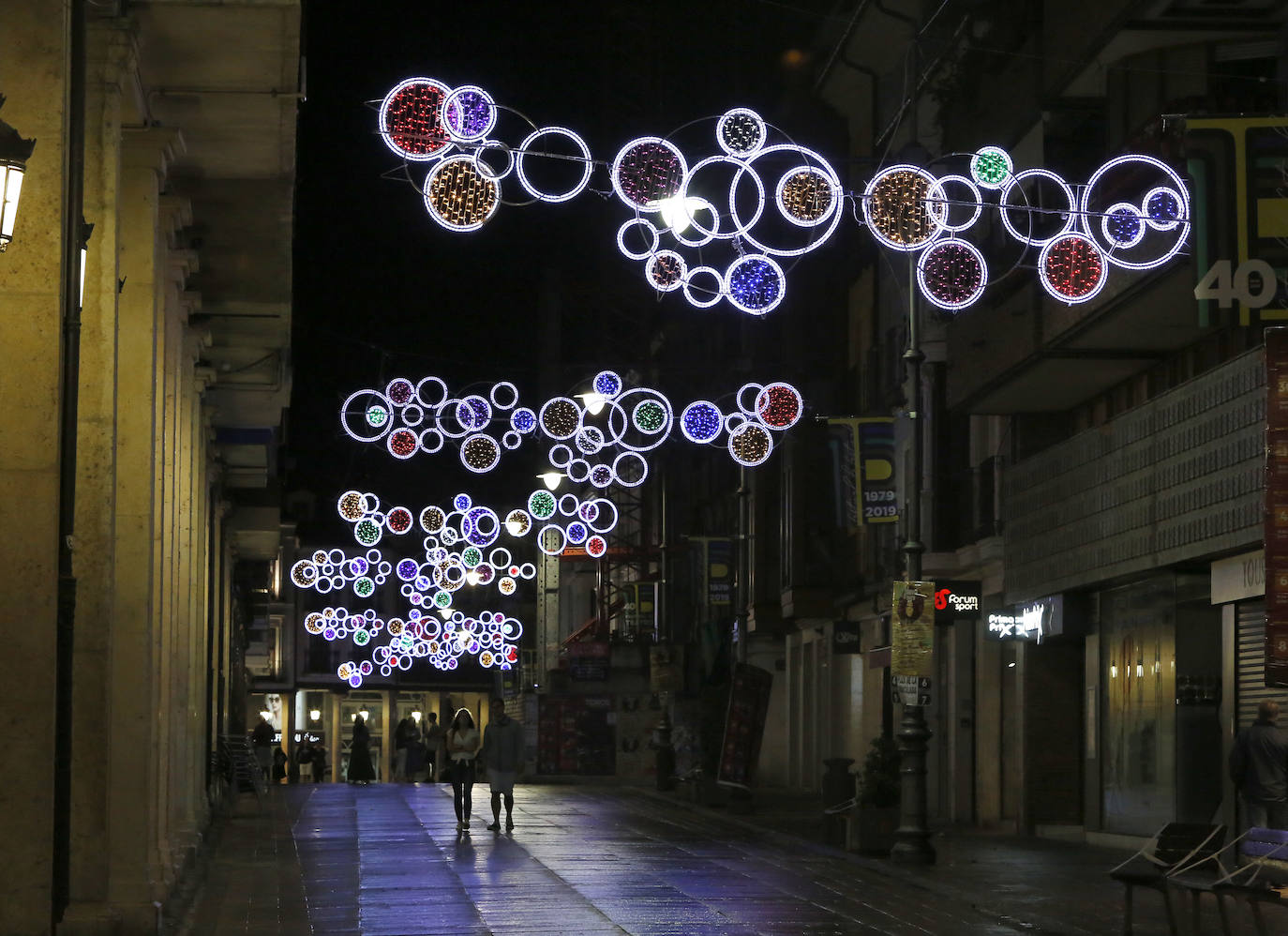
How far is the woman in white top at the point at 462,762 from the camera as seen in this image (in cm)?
2903

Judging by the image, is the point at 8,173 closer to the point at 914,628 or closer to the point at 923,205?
the point at 923,205

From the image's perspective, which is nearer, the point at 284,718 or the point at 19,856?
the point at 19,856

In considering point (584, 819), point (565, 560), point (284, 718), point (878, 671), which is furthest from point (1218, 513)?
point (284, 718)

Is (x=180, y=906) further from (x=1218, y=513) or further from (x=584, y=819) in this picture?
(x=584, y=819)

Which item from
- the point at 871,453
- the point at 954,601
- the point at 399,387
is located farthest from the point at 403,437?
the point at 954,601

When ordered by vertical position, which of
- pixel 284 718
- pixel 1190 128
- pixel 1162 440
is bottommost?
pixel 284 718

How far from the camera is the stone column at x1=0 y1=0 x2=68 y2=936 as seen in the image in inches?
392

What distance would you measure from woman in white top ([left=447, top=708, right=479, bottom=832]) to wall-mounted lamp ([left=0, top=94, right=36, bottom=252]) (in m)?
20.7

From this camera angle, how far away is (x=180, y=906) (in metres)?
17.6

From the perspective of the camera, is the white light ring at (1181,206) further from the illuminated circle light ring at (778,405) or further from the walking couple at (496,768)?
the walking couple at (496,768)

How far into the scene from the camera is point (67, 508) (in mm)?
9430

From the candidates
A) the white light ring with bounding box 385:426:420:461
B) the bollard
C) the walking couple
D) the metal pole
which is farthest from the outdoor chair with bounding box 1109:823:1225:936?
the bollard

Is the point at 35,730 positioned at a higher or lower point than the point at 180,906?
higher

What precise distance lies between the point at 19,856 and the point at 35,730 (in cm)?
59
